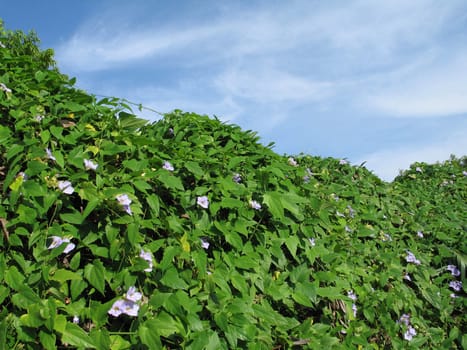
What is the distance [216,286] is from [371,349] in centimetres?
136

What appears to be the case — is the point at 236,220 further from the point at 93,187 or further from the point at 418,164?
the point at 418,164

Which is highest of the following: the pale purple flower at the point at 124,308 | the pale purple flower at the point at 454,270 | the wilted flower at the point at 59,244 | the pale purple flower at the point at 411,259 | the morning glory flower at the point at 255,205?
the pale purple flower at the point at 454,270

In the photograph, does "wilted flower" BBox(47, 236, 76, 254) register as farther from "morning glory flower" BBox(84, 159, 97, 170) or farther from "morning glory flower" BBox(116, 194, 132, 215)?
"morning glory flower" BBox(84, 159, 97, 170)

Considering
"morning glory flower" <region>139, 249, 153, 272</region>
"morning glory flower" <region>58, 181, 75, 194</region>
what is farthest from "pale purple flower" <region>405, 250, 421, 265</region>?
"morning glory flower" <region>58, 181, 75, 194</region>

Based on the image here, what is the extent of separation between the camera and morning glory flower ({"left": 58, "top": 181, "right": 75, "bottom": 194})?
1914 millimetres

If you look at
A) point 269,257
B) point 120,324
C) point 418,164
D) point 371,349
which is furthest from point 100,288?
point 418,164

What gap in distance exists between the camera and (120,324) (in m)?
1.91

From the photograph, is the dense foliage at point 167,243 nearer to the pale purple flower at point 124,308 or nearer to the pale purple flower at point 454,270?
the pale purple flower at point 124,308

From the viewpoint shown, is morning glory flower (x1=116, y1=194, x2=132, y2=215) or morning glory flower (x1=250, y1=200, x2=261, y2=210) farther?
morning glory flower (x1=250, y1=200, x2=261, y2=210)

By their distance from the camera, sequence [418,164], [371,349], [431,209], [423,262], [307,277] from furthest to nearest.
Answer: [418,164], [431,209], [423,262], [371,349], [307,277]

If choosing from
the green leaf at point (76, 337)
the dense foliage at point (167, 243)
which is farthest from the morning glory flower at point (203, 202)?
the green leaf at point (76, 337)

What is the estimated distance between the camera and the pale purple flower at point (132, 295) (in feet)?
6.03

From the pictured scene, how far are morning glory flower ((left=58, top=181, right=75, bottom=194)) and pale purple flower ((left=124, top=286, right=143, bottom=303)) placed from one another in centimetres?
49

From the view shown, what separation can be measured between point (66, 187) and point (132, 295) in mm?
550
